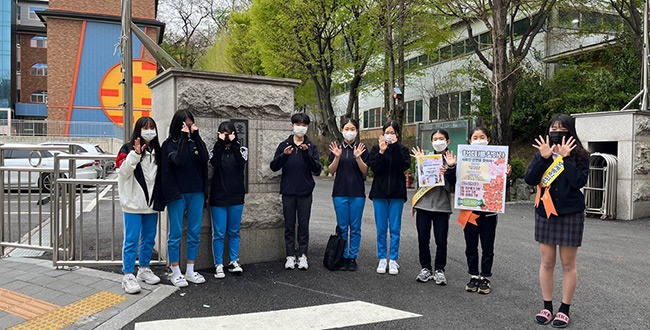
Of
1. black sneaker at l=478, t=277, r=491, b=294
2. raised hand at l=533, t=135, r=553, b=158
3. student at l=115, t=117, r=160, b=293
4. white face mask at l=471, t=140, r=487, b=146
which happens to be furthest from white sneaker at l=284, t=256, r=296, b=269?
raised hand at l=533, t=135, r=553, b=158

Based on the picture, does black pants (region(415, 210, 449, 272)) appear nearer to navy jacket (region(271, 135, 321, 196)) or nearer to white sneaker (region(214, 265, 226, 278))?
navy jacket (region(271, 135, 321, 196))

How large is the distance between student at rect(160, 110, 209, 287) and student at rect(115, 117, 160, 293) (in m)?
0.15

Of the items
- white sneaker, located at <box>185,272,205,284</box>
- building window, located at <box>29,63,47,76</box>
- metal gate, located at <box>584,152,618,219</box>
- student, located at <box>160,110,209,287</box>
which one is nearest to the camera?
student, located at <box>160,110,209,287</box>

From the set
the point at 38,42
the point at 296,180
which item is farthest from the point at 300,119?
the point at 38,42

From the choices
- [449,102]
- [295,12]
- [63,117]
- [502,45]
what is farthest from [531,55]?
[63,117]

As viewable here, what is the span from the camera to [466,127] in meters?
18.2

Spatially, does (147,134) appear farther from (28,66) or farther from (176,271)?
(28,66)

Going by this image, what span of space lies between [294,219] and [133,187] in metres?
2.02

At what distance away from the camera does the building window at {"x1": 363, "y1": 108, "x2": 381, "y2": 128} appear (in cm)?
3628

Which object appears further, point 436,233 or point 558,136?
point 436,233

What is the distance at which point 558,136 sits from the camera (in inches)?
166

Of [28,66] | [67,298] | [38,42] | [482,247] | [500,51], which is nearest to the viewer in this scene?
[67,298]

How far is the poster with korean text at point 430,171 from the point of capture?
17.5 feet

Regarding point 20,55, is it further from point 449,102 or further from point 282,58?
point 449,102
